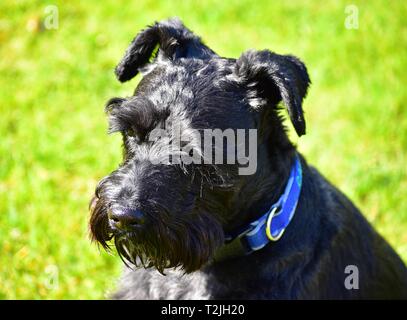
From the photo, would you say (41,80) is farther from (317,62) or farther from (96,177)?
(317,62)

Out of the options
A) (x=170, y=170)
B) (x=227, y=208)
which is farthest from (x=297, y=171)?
(x=170, y=170)

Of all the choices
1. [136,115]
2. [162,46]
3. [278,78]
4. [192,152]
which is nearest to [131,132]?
[136,115]

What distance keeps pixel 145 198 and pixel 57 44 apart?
4769mm

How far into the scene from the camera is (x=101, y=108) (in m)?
6.55

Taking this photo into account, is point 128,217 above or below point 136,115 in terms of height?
below

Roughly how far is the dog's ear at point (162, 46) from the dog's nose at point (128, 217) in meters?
1.12

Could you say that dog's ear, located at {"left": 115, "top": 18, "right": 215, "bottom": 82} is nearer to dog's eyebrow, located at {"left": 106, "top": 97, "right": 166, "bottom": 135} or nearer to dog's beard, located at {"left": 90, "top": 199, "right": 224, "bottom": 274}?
dog's eyebrow, located at {"left": 106, "top": 97, "right": 166, "bottom": 135}

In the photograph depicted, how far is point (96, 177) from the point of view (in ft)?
19.1

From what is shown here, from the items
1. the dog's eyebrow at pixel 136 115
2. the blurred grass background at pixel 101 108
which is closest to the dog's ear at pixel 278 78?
the dog's eyebrow at pixel 136 115

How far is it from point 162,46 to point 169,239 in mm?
1269

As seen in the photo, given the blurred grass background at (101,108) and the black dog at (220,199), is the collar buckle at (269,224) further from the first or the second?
the blurred grass background at (101,108)

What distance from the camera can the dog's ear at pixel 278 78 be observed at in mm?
3334

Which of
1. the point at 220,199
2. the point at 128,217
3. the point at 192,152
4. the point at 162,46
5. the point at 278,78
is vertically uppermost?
the point at 162,46

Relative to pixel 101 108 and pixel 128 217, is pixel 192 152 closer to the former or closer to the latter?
pixel 128 217
